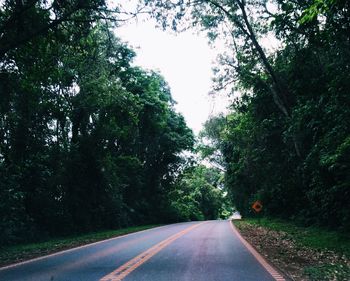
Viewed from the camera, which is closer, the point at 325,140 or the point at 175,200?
the point at 325,140

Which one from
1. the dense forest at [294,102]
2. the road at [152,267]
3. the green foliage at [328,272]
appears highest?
the dense forest at [294,102]

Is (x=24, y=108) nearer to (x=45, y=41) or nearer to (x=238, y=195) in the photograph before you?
(x=45, y=41)

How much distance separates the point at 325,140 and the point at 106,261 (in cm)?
750

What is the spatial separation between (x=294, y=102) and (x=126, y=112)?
34.3 feet

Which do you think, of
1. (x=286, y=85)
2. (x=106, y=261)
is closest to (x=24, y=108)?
(x=106, y=261)

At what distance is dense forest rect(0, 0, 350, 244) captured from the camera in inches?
484

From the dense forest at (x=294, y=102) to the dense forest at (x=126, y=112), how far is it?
0.06 m

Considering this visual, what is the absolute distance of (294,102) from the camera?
21547mm

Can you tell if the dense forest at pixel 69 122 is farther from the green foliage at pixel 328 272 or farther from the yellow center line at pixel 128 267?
the green foliage at pixel 328 272

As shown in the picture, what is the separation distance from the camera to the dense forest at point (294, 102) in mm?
11688

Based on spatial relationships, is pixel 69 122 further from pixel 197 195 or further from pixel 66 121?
pixel 197 195

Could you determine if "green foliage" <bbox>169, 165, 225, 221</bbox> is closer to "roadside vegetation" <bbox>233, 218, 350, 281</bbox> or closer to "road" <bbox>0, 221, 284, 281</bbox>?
"roadside vegetation" <bbox>233, 218, 350, 281</bbox>

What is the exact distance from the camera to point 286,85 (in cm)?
2147

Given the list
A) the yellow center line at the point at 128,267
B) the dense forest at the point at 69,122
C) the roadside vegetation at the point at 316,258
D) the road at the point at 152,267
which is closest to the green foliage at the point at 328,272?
the roadside vegetation at the point at 316,258
